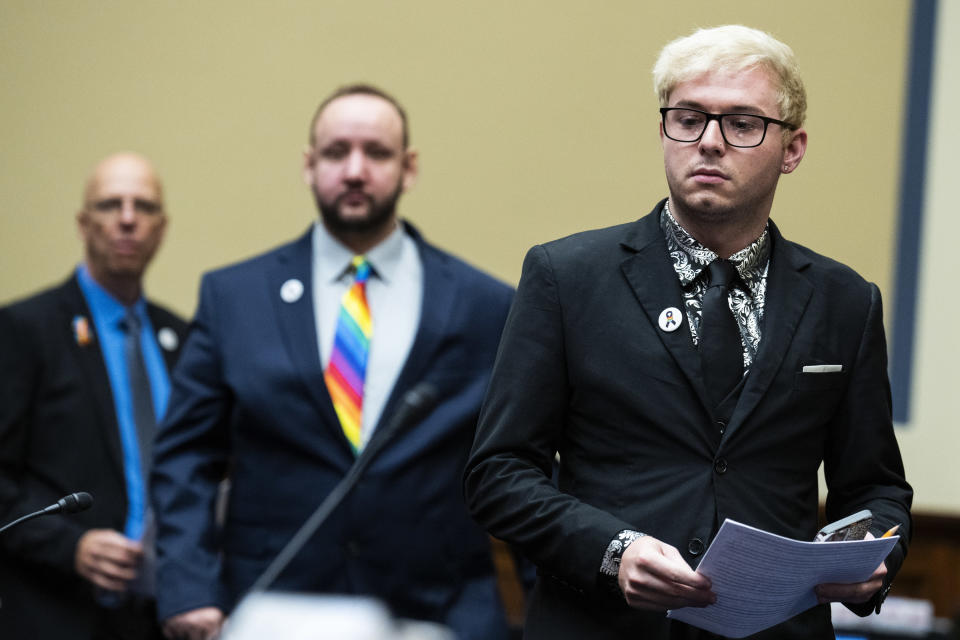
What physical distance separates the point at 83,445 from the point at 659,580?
2088 mm

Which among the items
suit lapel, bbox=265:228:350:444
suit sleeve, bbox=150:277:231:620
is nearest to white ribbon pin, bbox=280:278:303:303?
suit lapel, bbox=265:228:350:444

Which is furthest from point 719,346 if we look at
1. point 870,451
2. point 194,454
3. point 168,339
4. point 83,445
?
point 168,339

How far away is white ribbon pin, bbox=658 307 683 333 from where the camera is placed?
180cm

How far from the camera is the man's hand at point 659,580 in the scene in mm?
1598

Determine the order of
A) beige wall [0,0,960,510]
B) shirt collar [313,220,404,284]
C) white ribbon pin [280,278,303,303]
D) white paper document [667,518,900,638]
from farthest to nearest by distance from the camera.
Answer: beige wall [0,0,960,510], shirt collar [313,220,404,284], white ribbon pin [280,278,303,303], white paper document [667,518,900,638]

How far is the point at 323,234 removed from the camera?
2961 mm

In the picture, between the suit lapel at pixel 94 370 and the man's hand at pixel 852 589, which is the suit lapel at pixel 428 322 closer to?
the suit lapel at pixel 94 370

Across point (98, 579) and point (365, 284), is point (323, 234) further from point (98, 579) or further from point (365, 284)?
point (98, 579)

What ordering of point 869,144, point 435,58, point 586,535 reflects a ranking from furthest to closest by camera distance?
1. point 435,58
2. point 869,144
3. point 586,535

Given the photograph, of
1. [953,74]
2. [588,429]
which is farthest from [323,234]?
[953,74]

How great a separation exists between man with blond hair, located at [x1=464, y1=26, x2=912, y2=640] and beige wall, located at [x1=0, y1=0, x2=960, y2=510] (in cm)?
201

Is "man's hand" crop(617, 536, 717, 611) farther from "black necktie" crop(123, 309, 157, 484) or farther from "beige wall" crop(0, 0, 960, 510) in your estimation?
"beige wall" crop(0, 0, 960, 510)

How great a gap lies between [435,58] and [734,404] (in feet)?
9.99

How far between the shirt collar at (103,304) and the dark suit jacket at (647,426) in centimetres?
195
